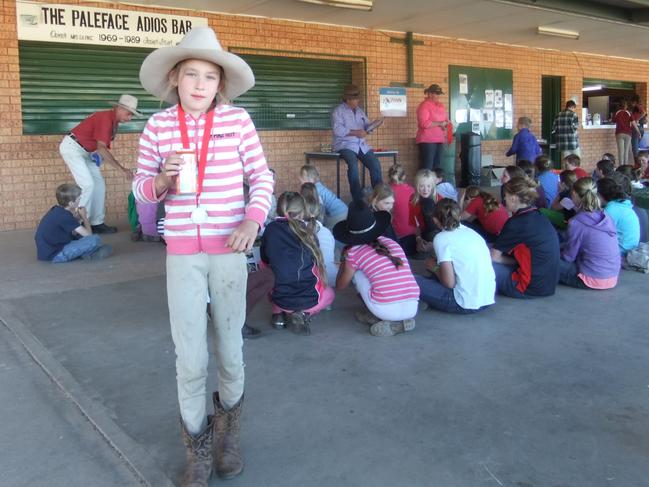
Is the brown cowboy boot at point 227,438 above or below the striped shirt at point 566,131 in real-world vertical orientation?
below

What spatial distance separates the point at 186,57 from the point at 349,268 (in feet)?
8.14

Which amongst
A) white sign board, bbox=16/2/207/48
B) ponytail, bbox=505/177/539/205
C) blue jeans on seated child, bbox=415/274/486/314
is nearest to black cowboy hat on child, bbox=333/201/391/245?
blue jeans on seated child, bbox=415/274/486/314

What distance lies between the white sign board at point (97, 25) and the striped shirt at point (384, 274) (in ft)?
19.6

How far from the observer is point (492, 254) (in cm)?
537

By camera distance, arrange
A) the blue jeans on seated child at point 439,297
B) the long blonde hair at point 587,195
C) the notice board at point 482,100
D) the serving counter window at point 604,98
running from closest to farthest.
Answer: the blue jeans on seated child at point 439,297 → the long blonde hair at point 587,195 → the notice board at point 482,100 → the serving counter window at point 604,98

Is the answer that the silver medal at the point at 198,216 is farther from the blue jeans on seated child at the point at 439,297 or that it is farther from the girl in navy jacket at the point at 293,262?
the blue jeans on seated child at the point at 439,297

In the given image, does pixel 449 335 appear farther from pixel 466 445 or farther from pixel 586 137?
pixel 586 137

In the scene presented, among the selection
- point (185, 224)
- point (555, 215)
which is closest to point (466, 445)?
point (185, 224)

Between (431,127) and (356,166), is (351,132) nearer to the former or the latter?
(356,166)

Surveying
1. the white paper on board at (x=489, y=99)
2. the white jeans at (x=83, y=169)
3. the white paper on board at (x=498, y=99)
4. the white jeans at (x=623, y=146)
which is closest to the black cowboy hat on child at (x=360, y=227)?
→ the white jeans at (x=83, y=169)

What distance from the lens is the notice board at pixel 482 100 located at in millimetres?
13883

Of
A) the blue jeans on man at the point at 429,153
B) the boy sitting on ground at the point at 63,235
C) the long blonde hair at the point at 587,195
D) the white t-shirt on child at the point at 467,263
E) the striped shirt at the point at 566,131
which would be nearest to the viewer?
the white t-shirt on child at the point at 467,263

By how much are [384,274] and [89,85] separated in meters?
6.72

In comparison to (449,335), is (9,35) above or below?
above
